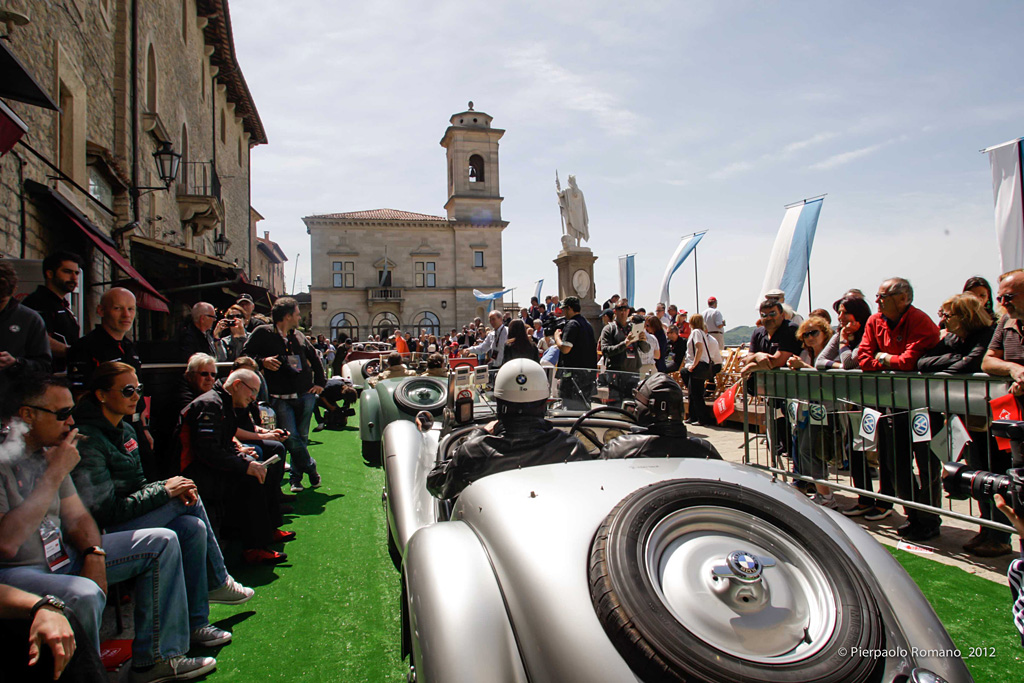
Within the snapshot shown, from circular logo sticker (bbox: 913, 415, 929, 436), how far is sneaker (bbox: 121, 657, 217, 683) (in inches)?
172

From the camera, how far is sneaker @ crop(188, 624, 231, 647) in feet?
9.36

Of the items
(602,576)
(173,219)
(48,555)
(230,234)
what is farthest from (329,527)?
(230,234)

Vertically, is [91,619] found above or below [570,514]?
below

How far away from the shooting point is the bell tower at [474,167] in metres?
46.7

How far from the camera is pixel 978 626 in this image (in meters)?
2.90

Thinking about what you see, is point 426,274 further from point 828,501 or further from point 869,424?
point 869,424

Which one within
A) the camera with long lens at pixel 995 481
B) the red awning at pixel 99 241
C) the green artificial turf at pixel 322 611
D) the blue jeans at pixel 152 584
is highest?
the red awning at pixel 99 241

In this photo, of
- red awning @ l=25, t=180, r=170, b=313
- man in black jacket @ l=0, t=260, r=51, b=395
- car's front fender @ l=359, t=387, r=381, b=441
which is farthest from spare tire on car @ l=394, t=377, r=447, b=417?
red awning @ l=25, t=180, r=170, b=313

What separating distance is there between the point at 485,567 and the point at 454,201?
4647 cm

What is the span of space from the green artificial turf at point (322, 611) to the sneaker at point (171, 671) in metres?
0.08

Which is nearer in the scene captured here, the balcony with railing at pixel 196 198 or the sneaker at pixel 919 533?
the sneaker at pixel 919 533

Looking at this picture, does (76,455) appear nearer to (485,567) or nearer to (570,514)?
(485,567)

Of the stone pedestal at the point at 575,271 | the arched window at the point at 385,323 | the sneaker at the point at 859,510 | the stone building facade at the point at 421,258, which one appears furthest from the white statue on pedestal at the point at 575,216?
the arched window at the point at 385,323

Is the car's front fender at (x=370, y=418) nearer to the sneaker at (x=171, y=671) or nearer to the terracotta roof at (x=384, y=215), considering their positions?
the sneaker at (x=171, y=671)
